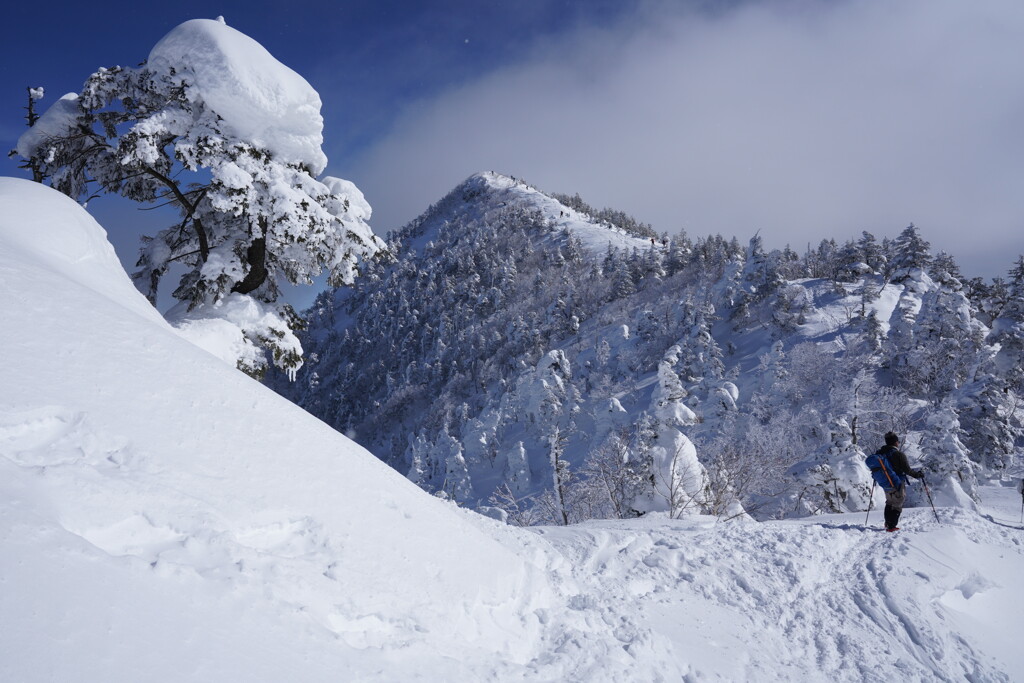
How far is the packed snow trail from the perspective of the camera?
451 cm

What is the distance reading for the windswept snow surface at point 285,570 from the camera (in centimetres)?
206

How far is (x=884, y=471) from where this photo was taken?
7934 millimetres

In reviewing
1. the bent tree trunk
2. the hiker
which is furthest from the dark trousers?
the bent tree trunk

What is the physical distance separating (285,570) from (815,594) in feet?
18.9

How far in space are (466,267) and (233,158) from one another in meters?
139

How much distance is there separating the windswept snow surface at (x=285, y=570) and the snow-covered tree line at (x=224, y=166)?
6.03 feet

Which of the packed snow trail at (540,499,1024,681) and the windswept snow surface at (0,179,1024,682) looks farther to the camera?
the packed snow trail at (540,499,1024,681)

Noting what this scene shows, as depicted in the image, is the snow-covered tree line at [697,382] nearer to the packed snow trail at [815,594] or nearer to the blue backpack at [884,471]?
the blue backpack at [884,471]

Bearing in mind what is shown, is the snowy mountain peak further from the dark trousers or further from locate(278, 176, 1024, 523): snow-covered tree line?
the dark trousers

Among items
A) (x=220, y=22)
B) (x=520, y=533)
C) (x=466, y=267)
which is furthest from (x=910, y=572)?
(x=466, y=267)

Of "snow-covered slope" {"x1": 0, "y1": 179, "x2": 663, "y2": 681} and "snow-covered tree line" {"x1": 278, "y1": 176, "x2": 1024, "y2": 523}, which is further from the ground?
"snow-covered tree line" {"x1": 278, "y1": 176, "x2": 1024, "y2": 523}

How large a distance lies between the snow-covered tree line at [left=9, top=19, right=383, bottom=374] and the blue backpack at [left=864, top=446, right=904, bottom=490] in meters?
8.89

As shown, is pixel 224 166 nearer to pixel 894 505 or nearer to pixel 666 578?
pixel 666 578

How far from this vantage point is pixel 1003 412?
26.4m
